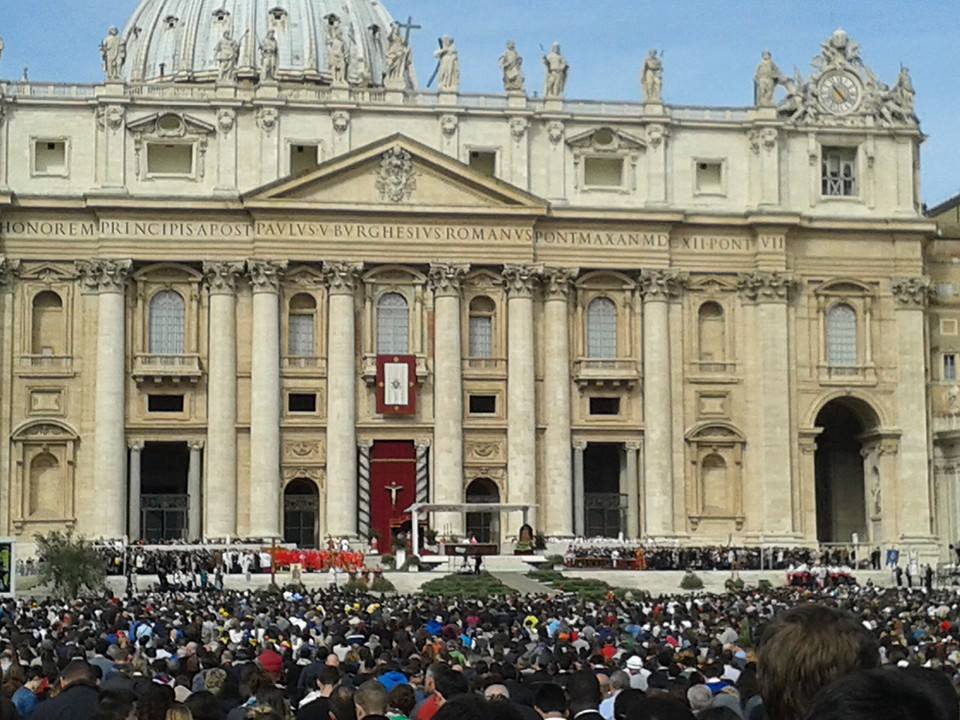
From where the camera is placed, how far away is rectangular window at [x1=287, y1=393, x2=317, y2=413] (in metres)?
79.9

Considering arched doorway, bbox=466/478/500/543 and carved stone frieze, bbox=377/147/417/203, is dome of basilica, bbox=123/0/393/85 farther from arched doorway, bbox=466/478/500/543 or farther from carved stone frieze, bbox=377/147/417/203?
arched doorway, bbox=466/478/500/543

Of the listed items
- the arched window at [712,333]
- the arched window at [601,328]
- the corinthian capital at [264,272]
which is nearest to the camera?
the corinthian capital at [264,272]

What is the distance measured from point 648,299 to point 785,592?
30.6 m

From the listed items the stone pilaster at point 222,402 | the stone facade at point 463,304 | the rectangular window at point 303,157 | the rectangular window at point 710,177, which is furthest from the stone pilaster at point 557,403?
the stone pilaster at point 222,402

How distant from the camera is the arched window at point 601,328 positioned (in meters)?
82.9

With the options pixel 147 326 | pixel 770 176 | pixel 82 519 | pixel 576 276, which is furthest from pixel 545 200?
pixel 82 519

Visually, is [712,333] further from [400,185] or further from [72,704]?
[72,704]

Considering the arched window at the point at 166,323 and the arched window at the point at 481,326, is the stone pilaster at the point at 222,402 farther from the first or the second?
the arched window at the point at 481,326

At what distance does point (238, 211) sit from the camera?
7931 cm

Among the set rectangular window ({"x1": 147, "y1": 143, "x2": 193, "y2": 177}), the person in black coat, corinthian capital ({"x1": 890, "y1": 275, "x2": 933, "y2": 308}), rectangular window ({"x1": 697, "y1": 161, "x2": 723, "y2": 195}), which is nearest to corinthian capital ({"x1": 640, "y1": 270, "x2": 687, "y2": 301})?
rectangular window ({"x1": 697, "y1": 161, "x2": 723, "y2": 195})

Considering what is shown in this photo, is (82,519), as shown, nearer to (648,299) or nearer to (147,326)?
(147,326)

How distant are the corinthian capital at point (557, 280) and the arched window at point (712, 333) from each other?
6697 millimetres

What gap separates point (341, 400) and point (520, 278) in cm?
973

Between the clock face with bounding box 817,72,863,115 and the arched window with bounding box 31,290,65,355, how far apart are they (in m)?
36.7
